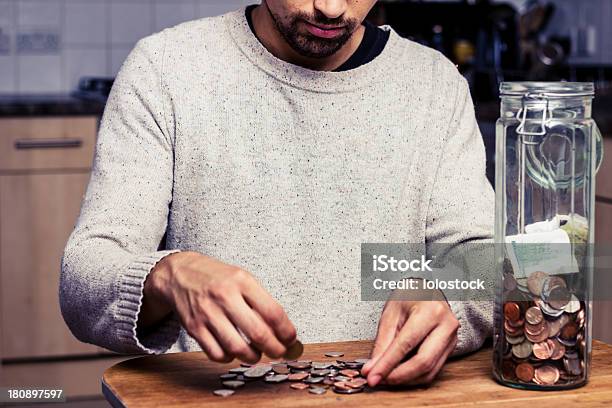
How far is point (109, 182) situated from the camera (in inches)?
45.3

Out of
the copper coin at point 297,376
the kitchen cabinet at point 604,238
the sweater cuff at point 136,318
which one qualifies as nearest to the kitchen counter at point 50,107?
the kitchen cabinet at point 604,238

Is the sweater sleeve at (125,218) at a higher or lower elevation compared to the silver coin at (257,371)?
higher

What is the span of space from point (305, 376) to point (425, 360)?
0.38ft

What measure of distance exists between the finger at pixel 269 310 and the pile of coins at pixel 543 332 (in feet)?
0.69

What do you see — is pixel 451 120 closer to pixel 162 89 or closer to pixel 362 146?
pixel 362 146

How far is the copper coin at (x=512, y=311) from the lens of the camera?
0.90 m

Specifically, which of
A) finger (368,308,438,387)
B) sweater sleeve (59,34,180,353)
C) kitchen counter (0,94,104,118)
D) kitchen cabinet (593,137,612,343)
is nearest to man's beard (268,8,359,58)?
sweater sleeve (59,34,180,353)

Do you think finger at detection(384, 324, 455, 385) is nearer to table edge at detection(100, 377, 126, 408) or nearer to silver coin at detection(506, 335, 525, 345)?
silver coin at detection(506, 335, 525, 345)

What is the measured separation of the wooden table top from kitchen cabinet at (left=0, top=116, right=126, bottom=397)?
6.71ft

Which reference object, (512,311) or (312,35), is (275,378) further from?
(312,35)

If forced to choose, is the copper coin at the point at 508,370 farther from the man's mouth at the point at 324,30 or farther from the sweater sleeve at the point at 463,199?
the man's mouth at the point at 324,30

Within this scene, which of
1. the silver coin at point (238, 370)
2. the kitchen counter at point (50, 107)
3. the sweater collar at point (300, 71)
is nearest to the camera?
the silver coin at point (238, 370)

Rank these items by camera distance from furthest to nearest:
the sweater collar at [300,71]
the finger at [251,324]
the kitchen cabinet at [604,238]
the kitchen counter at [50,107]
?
the kitchen counter at [50,107]
the kitchen cabinet at [604,238]
the sweater collar at [300,71]
the finger at [251,324]

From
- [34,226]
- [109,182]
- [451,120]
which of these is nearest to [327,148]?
[451,120]
